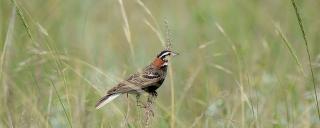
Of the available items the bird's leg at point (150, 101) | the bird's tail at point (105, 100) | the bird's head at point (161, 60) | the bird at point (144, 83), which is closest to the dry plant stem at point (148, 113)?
the bird's leg at point (150, 101)

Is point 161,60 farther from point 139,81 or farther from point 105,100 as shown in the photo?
point 105,100

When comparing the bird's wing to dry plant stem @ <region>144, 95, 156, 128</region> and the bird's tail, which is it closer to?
the bird's tail

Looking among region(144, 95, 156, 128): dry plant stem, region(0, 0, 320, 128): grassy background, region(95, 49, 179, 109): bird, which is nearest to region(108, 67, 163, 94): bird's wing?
region(95, 49, 179, 109): bird

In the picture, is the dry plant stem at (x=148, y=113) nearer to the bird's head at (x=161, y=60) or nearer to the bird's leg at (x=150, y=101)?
the bird's leg at (x=150, y=101)

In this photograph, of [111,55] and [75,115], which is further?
[111,55]

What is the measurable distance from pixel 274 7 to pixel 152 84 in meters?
5.42

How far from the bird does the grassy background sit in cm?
11

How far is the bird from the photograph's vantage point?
6.20 m

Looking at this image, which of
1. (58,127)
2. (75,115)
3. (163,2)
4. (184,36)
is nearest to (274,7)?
(184,36)

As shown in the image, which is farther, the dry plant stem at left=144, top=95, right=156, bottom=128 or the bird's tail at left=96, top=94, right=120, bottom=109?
the bird's tail at left=96, top=94, right=120, bottom=109

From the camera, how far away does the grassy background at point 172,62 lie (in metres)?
6.46

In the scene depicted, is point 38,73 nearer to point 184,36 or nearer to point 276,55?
point 276,55

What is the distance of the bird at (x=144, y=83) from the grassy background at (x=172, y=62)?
11cm

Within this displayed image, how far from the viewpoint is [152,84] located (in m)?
6.32
